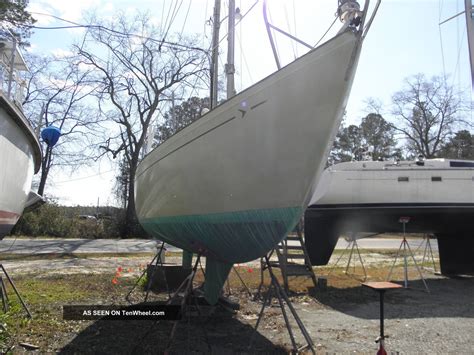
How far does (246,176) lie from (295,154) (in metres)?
0.58

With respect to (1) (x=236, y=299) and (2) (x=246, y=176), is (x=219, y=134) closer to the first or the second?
(2) (x=246, y=176)

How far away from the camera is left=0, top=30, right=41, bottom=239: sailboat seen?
4895 millimetres

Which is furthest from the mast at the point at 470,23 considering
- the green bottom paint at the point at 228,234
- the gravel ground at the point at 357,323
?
the green bottom paint at the point at 228,234

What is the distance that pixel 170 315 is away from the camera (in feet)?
17.8

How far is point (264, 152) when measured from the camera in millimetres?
4145

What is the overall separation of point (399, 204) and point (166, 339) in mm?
7426

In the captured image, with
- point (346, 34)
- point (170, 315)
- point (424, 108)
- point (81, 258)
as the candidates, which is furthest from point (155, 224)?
point (424, 108)

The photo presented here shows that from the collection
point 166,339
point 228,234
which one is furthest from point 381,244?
point 228,234

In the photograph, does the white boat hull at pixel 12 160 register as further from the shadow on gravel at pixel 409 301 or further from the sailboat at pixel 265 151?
the shadow on gravel at pixel 409 301

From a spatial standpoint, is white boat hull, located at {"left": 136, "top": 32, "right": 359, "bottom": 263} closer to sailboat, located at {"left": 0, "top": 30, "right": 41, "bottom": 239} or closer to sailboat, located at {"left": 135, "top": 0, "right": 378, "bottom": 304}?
sailboat, located at {"left": 135, "top": 0, "right": 378, "bottom": 304}

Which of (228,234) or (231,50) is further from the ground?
(231,50)

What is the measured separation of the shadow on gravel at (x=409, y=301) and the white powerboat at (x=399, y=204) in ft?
5.39

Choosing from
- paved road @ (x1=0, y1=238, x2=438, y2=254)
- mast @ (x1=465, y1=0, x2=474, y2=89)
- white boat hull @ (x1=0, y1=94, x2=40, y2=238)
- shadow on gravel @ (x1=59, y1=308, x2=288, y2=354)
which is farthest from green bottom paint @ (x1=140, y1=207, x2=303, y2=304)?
paved road @ (x1=0, y1=238, x2=438, y2=254)

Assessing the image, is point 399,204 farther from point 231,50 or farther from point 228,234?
point 228,234
